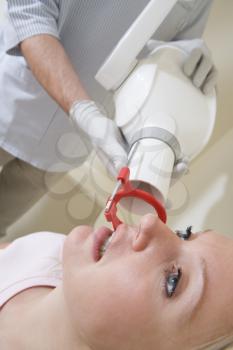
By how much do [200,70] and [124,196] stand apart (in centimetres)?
39

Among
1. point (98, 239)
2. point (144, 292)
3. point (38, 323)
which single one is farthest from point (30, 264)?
point (144, 292)

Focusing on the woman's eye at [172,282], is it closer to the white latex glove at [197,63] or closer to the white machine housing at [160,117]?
the white machine housing at [160,117]

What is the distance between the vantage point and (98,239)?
63 cm

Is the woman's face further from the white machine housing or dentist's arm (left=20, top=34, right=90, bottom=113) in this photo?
dentist's arm (left=20, top=34, right=90, bottom=113)

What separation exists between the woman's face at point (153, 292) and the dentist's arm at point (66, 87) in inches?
12.7

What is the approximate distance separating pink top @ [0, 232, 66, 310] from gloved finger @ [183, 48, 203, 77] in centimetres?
51

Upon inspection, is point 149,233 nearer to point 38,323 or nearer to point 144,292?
point 144,292

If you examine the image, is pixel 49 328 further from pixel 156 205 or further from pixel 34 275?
pixel 156 205

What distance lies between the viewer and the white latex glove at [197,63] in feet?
2.92

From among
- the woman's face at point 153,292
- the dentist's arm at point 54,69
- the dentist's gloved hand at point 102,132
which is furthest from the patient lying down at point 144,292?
the dentist's arm at point 54,69

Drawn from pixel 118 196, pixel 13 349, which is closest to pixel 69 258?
pixel 118 196

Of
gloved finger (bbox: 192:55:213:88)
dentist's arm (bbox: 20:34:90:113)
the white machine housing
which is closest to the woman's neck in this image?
the white machine housing

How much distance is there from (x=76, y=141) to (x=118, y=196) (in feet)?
1.87

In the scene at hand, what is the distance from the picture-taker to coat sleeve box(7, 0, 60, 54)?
927 millimetres
